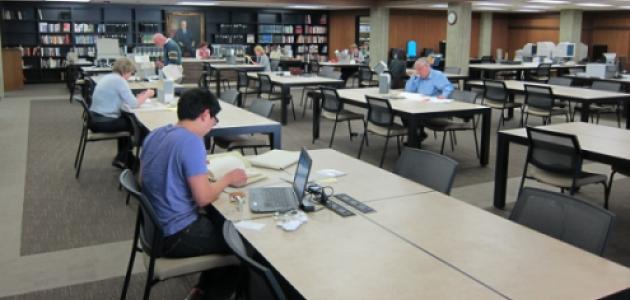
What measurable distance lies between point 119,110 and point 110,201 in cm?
118

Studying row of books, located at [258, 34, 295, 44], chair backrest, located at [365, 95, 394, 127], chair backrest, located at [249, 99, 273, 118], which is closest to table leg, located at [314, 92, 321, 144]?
chair backrest, located at [365, 95, 394, 127]

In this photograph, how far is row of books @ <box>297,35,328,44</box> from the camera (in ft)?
62.0

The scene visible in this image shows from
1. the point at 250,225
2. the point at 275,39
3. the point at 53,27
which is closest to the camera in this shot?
the point at 250,225

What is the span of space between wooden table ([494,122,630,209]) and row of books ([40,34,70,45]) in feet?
47.6

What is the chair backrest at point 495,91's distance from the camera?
8111 mm

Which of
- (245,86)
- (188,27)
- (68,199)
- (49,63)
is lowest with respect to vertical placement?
(68,199)

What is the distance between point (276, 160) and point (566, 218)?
164cm

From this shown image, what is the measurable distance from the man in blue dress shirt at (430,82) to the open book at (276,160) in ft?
11.9

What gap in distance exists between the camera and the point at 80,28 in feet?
52.0

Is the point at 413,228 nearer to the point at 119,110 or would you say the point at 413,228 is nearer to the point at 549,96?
the point at 119,110

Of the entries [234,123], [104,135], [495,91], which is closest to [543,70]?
[495,91]

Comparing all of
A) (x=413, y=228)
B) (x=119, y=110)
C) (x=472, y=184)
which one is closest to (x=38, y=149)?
(x=119, y=110)

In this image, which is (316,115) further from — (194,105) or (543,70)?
(543,70)

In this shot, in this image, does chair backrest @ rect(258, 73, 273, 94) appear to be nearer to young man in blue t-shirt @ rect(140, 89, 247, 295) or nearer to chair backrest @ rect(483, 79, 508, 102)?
chair backrest @ rect(483, 79, 508, 102)
